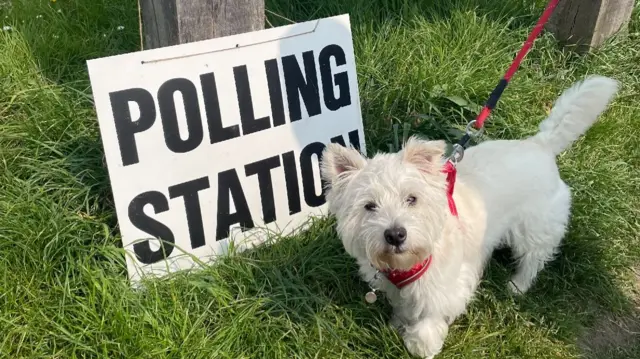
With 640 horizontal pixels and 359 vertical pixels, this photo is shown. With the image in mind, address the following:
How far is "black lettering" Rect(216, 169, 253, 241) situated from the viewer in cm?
275

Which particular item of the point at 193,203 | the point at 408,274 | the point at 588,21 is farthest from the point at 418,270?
the point at 588,21

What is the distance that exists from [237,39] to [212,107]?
349 mm

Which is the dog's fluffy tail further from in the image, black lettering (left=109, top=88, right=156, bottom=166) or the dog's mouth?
black lettering (left=109, top=88, right=156, bottom=166)

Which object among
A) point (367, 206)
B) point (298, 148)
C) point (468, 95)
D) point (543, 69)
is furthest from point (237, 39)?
point (543, 69)

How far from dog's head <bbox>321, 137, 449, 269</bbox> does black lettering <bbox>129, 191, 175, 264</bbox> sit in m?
0.86

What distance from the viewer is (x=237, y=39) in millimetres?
2686

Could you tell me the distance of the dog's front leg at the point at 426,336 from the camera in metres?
2.43

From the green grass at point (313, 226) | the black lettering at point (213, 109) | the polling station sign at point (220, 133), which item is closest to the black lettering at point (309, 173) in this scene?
the polling station sign at point (220, 133)

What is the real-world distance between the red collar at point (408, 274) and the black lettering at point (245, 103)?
991 millimetres

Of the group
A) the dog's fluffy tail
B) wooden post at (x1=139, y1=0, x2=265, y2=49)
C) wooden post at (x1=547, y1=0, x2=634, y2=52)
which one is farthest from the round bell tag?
wooden post at (x1=547, y1=0, x2=634, y2=52)

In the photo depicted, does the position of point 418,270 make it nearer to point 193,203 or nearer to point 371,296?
point 371,296

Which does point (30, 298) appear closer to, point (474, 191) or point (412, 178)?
point (412, 178)

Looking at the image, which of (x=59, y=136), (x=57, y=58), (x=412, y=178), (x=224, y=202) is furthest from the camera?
(x=57, y=58)

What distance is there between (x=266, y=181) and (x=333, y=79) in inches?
26.2
